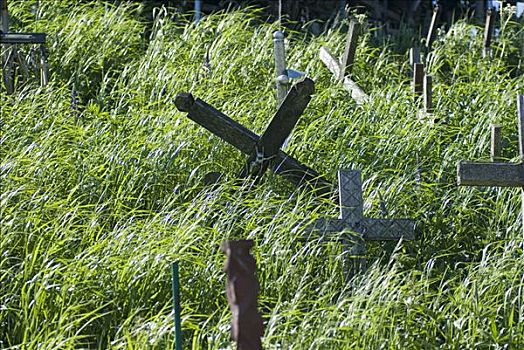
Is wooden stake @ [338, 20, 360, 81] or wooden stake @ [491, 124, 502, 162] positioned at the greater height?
wooden stake @ [338, 20, 360, 81]

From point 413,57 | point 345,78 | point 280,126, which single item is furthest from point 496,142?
point 413,57

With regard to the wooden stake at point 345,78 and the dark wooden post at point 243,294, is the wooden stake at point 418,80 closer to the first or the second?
the wooden stake at point 345,78

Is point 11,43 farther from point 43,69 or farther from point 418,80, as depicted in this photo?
point 418,80

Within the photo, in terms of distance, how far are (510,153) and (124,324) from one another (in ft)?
12.2

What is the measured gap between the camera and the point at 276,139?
282 inches

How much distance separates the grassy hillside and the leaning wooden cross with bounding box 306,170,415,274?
13 centimetres

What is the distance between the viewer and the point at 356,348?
17.1 ft

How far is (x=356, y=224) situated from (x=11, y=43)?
387cm

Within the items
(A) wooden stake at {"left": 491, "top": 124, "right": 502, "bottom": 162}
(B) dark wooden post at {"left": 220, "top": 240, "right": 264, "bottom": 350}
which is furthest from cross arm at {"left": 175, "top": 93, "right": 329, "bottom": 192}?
(B) dark wooden post at {"left": 220, "top": 240, "right": 264, "bottom": 350}

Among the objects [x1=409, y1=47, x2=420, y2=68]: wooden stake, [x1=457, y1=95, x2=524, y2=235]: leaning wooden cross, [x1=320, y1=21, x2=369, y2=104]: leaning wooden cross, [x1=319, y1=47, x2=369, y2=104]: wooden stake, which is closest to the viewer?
[x1=457, y1=95, x2=524, y2=235]: leaning wooden cross

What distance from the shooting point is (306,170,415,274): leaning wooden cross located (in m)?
6.26

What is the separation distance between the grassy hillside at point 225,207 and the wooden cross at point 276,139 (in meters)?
0.11

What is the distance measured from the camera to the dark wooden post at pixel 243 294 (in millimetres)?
3709

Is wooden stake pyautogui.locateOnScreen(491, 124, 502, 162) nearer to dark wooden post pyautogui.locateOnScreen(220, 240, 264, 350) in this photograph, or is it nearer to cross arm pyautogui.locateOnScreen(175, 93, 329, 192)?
cross arm pyautogui.locateOnScreen(175, 93, 329, 192)
